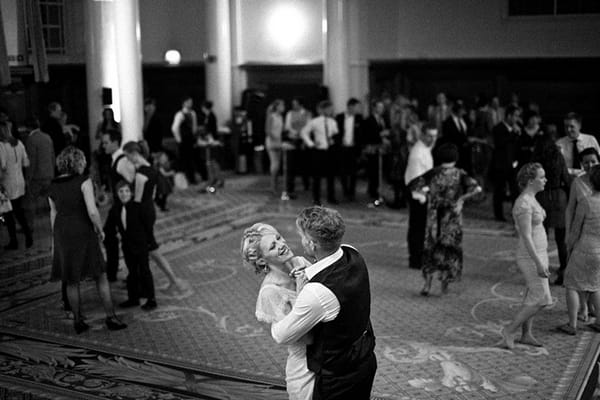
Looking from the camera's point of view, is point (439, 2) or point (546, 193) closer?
point (546, 193)

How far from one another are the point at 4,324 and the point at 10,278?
1560mm

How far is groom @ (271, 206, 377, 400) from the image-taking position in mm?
3623

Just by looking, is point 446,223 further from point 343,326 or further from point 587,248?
point 343,326

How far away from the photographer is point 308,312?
360cm

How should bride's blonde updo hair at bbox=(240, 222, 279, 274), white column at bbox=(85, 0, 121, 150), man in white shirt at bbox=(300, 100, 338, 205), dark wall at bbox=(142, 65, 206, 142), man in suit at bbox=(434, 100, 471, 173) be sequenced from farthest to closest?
dark wall at bbox=(142, 65, 206, 142) < man in white shirt at bbox=(300, 100, 338, 205) < man in suit at bbox=(434, 100, 471, 173) < white column at bbox=(85, 0, 121, 150) < bride's blonde updo hair at bbox=(240, 222, 279, 274)

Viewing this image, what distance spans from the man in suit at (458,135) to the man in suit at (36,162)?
5.53 metres

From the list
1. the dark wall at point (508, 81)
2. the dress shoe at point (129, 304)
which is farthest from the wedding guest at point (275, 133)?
the dress shoe at point (129, 304)

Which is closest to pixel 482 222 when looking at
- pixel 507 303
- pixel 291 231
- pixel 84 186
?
pixel 291 231

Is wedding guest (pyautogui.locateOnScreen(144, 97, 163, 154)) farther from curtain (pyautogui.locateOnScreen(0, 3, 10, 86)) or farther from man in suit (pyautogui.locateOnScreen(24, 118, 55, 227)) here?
curtain (pyautogui.locateOnScreen(0, 3, 10, 86))

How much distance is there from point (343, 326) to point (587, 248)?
366 cm

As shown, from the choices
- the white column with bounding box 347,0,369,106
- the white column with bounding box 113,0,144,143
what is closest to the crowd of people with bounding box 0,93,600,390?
the white column with bounding box 113,0,144,143

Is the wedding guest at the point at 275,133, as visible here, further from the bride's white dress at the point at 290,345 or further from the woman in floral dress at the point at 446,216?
the bride's white dress at the point at 290,345

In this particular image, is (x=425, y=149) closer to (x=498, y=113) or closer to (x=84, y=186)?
(x=84, y=186)

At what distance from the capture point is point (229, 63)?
16.8 metres
